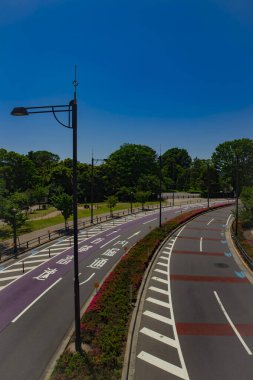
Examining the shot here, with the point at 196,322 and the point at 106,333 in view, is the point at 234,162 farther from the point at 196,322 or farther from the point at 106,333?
the point at 106,333

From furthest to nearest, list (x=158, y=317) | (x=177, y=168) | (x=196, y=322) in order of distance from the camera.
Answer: (x=177, y=168)
(x=158, y=317)
(x=196, y=322)

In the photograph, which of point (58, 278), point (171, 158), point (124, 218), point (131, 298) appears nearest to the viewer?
point (131, 298)

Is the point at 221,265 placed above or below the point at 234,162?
below

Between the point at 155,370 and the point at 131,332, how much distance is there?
2.67 m

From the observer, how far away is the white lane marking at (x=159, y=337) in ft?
41.1

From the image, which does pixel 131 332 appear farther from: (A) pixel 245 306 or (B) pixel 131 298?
(A) pixel 245 306

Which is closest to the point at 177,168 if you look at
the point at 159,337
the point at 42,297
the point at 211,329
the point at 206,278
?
the point at 206,278

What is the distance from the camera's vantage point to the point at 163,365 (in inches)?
428

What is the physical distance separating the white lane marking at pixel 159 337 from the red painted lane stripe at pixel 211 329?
92 cm

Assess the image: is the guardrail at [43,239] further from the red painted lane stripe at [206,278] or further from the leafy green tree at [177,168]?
the leafy green tree at [177,168]

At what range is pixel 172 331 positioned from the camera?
13617 mm

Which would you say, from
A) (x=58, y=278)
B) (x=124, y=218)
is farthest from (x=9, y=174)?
(x=58, y=278)

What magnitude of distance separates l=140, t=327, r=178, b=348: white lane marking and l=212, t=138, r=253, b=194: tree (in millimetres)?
81863

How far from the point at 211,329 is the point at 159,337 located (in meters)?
2.89
